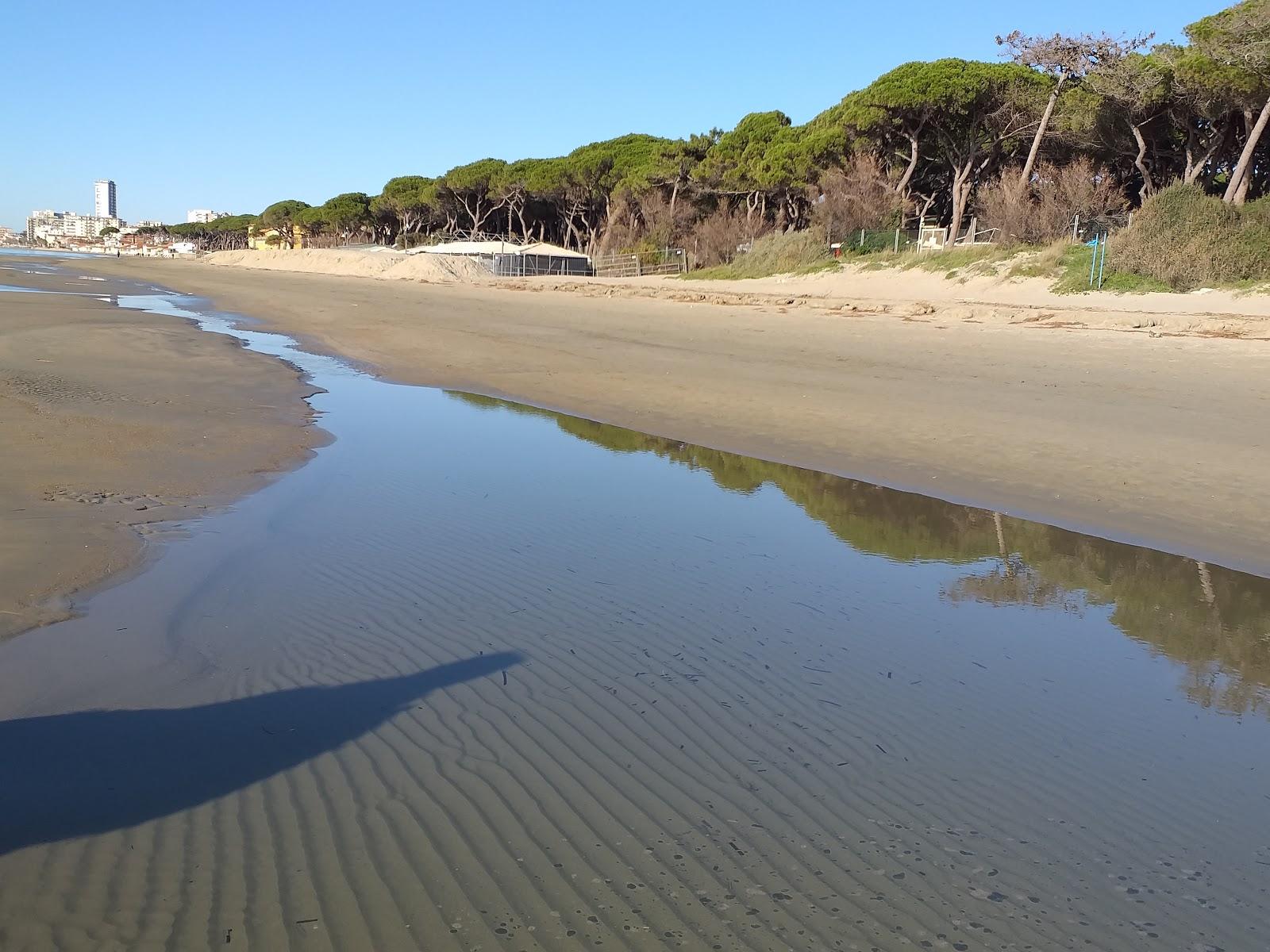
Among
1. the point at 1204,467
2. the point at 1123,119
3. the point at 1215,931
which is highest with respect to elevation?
the point at 1123,119

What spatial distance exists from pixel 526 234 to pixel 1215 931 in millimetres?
67874

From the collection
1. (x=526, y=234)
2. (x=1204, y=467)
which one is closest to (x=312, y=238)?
(x=526, y=234)

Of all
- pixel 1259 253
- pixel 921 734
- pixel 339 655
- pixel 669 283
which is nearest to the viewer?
pixel 921 734

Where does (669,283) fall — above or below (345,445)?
above

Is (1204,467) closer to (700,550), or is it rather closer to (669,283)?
(700,550)

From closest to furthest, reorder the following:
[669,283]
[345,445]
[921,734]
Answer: [921,734], [345,445], [669,283]

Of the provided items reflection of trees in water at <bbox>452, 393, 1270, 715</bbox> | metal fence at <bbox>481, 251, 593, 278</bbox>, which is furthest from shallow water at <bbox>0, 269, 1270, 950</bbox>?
metal fence at <bbox>481, 251, 593, 278</bbox>

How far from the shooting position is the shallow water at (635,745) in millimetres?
2768

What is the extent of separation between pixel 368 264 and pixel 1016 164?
38.8 meters

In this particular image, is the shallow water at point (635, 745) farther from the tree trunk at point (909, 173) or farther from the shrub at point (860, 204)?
the tree trunk at point (909, 173)

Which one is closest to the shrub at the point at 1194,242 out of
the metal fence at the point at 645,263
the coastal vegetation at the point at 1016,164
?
the coastal vegetation at the point at 1016,164

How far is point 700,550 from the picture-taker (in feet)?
21.4

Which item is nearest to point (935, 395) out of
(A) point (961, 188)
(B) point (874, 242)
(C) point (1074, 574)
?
(C) point (1074, 574)

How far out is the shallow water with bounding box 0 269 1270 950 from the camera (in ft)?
9.08
